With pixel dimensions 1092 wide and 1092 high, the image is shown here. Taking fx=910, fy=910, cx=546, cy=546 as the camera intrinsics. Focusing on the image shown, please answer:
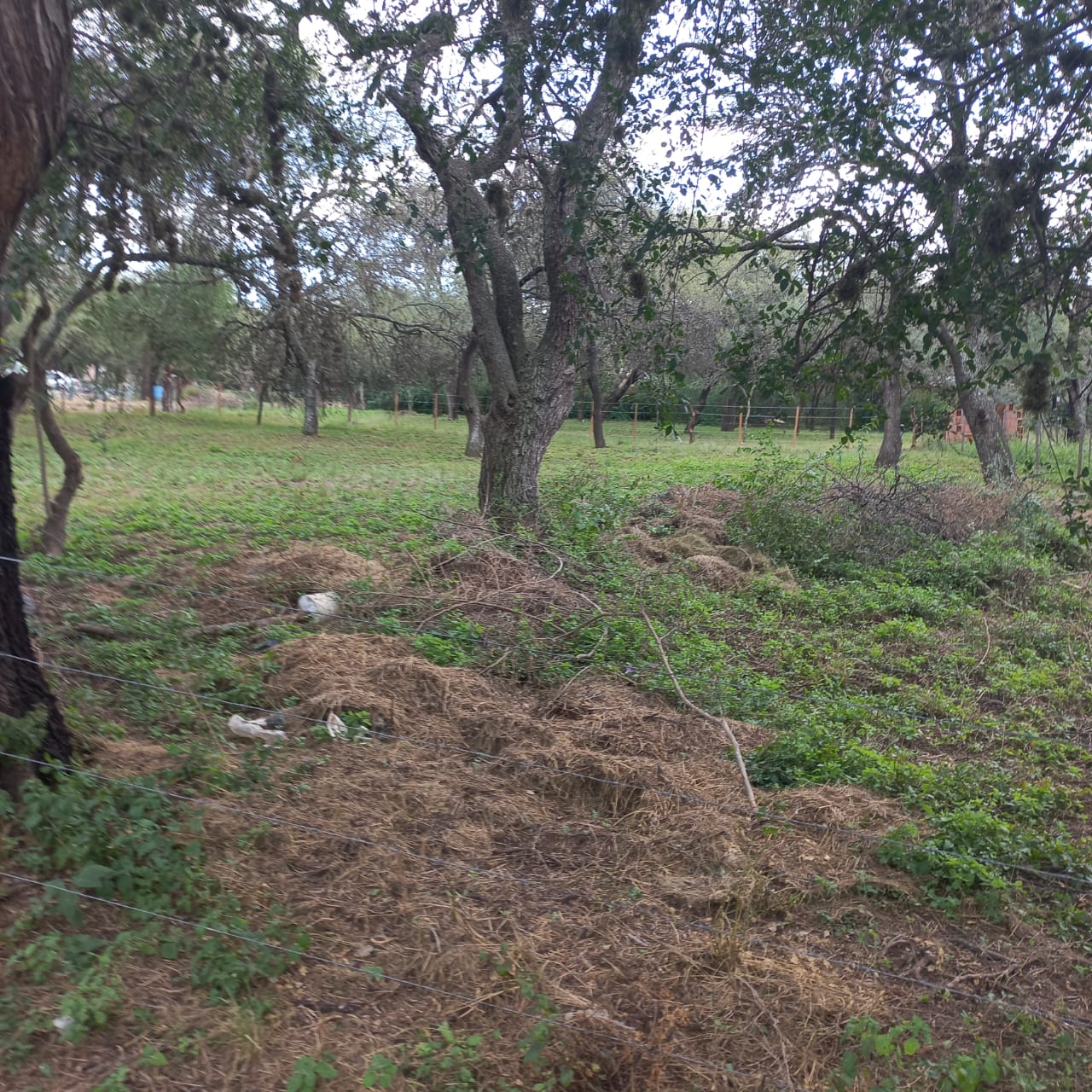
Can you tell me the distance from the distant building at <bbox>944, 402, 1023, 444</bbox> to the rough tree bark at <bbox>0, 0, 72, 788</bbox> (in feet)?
19.2

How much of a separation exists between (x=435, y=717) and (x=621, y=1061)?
8.64 ft

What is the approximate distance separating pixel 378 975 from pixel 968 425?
1531 cm

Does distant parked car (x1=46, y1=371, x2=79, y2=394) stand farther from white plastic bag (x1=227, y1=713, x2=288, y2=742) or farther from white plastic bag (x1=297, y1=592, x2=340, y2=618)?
white plastic bag (x1=227, y1=713, x2=288, y2=742)

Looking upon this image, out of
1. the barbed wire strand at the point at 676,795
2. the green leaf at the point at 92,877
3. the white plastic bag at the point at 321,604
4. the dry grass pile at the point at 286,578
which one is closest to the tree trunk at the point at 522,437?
the dry grass pile at the point at 286,578

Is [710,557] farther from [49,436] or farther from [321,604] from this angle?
[49,436]

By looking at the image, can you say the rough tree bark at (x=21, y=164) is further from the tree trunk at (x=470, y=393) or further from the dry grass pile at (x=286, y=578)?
the tree trunk at (x=470, y=393)

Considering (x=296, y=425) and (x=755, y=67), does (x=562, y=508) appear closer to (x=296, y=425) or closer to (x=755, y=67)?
(x=755, y=67)

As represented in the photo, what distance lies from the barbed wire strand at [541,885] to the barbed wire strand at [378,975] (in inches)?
22.4

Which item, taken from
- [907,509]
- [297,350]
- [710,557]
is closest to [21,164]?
[297,350]

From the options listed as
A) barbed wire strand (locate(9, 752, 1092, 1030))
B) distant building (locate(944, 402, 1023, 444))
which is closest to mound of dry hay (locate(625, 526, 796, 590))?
distant building (locate(944, 402, 1023, 444))

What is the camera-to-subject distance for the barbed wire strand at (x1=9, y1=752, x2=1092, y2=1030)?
3400 mm

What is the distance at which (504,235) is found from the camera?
10.3 meters

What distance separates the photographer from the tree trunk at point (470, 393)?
18.4 metres

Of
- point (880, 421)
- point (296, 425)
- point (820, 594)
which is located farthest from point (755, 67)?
point (296, 425)
